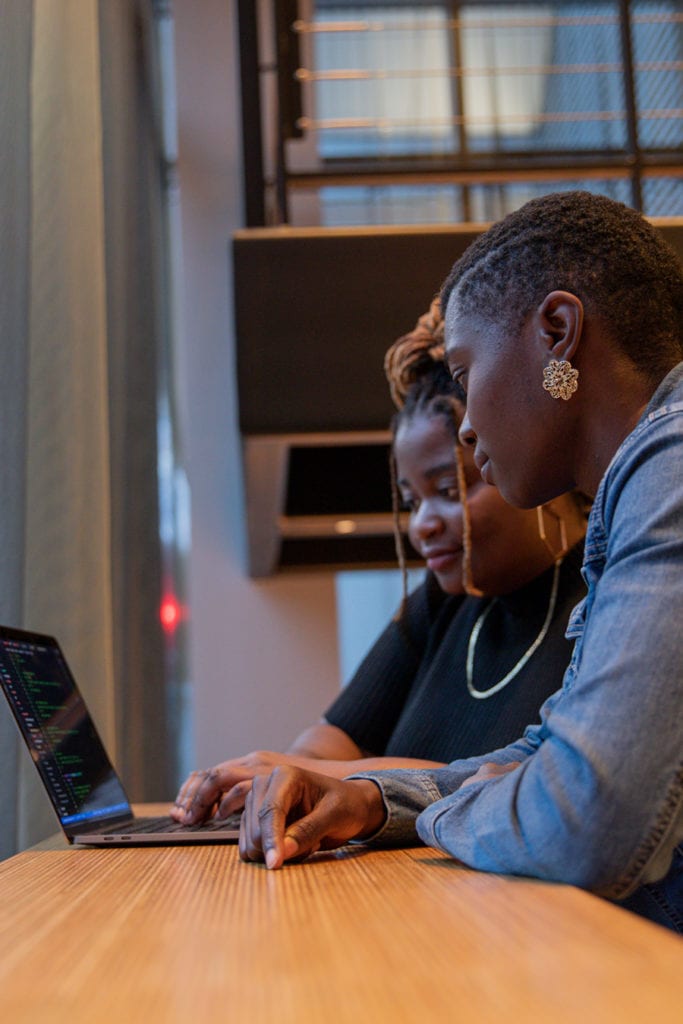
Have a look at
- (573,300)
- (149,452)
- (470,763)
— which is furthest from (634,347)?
(149,452)

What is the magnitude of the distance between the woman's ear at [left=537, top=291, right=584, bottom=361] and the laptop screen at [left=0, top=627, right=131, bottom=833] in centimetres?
72

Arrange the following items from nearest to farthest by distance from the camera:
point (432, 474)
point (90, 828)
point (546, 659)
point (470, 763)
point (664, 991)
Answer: point (664, 991) → point (470, 763) → point (90, 828) → point (546, 659) → point (432, 474)

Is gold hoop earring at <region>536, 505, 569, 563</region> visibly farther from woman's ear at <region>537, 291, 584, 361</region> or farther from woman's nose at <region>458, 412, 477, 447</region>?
woman's ear at <region>537, 291, 584, 361</region>

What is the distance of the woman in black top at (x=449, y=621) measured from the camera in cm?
156

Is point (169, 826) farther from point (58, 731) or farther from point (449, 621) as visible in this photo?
point (449, 621)

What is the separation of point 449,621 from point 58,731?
75 centimetres

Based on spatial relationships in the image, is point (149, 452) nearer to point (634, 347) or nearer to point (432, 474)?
point (432, 474)

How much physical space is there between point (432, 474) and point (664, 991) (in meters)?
1.36

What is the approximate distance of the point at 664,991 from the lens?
0.48 m

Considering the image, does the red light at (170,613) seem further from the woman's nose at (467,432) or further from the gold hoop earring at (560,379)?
the gold hoop earring at (560,379)

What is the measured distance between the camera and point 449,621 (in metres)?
1.97

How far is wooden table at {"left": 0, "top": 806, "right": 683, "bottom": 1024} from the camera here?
49 cm

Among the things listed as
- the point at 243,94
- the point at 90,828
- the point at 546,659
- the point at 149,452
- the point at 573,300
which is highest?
the point at 243,94

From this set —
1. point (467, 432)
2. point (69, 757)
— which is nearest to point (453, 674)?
point (69, 757)
